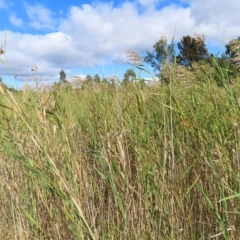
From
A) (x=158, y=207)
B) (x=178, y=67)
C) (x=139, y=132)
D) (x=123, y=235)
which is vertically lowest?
(x=123, y=235)

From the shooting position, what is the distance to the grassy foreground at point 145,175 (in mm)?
1356

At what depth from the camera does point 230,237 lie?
129 cm

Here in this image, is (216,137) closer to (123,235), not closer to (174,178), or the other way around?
(174,178)

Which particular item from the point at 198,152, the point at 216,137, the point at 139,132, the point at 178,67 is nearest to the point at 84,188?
the point at 139,132

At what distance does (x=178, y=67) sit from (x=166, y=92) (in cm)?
15

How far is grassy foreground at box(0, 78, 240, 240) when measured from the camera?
1.36m

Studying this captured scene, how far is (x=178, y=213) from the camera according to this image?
1.43m

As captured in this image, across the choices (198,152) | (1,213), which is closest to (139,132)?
(198,152)

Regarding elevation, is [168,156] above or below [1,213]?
above

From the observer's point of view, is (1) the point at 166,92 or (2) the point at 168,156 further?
(1) the point at 166,92

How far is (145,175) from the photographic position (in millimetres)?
1505

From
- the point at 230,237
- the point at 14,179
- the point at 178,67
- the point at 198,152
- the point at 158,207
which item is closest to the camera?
the point at 230,237

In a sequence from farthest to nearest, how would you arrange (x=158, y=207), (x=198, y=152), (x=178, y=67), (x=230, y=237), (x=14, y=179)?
(x=14, y=179) → (x=178, y=67) → (x=198, y=152) → (x=158, y=207) → (x=230, y=237)

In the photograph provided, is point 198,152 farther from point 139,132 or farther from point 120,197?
point 120,197
